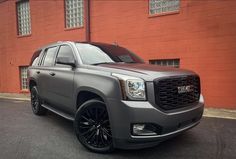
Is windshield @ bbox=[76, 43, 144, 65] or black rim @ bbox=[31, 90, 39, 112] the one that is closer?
windshield @ bbox=[76, 43, 144, 65]

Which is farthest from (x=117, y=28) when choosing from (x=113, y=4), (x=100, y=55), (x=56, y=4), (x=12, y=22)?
(x=12, y=22)

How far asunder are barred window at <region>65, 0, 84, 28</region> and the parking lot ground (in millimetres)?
6290

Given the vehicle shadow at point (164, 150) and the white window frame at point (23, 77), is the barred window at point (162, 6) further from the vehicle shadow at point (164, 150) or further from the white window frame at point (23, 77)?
the white window frame at point (23, 77)

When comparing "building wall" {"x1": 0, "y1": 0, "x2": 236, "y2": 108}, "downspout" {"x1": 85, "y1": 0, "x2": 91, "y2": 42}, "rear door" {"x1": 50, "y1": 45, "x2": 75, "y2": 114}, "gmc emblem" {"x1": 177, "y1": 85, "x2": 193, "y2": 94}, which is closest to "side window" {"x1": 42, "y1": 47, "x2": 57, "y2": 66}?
"rear door" {"x1": 50, "y1": 45, "x2": 75, "y2": 114}

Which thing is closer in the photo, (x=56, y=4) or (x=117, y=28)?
(x=117, y=28)

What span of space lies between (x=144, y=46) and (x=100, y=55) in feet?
14.2

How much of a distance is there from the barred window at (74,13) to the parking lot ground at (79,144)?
248 inches

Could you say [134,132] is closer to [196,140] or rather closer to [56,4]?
[196,140]

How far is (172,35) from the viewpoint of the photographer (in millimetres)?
8141

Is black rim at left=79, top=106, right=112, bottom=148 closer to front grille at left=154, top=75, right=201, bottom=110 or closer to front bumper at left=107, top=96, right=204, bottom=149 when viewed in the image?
front bumper at left=107, top=96, right=204, bottom=149

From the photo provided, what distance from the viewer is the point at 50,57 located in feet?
19.3

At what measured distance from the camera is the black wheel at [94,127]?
12.5ft

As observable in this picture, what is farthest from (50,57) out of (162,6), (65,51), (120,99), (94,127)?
(162,6)

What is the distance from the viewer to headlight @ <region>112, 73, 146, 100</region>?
3.40m
